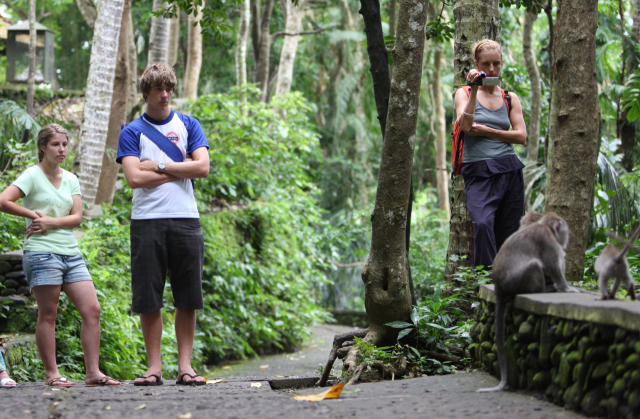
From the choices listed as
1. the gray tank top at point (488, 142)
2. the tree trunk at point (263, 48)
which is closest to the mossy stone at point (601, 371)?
the gray tank top at point (488, 142)

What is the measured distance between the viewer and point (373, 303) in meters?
4.36

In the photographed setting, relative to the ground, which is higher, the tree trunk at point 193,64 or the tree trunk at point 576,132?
the tree trunk at point 193,64

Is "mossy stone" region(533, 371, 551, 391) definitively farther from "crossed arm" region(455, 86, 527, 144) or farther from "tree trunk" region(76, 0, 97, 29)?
"tree trunk" region(76, 0, 97, 29)

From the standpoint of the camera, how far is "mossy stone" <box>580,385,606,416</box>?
2412mm

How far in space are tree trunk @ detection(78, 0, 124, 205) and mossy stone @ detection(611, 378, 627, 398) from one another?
6673 millimetres

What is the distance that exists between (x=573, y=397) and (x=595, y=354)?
251mm

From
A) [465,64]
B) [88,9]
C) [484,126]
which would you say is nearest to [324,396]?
[484,126]

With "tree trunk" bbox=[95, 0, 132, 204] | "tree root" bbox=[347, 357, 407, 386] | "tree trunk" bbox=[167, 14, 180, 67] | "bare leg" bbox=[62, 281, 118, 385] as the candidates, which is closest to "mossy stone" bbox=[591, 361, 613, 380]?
"tree root" bbox=[347, 357, 407, 386]

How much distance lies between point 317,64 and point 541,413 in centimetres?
1892

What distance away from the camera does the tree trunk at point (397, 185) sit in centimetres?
429

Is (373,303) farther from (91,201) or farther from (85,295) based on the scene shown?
(91,201)

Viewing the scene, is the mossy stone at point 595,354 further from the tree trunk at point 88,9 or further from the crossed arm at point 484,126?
the tree trunk at point 88,9

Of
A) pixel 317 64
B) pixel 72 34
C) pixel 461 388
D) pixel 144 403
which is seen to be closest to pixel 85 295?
pixel 144 403

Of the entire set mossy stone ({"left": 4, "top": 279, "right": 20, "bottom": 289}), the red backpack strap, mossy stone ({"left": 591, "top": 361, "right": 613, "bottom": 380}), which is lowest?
mossy stone ({"left": 4, "top": 279, "right": 20, "bottom": 289})
